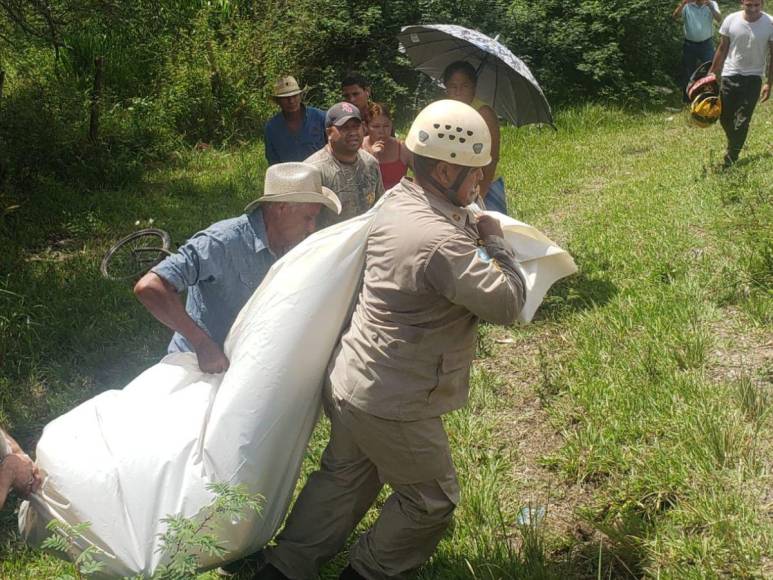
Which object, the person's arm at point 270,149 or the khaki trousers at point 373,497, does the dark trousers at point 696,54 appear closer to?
the person's arm at point 270,149

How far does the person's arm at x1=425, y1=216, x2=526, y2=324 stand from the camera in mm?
2703

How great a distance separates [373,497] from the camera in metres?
3.38

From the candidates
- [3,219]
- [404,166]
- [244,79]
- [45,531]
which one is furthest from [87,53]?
[45,531]

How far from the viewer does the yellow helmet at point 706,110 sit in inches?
345

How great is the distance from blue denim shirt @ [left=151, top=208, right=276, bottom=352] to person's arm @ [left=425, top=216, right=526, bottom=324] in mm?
1044

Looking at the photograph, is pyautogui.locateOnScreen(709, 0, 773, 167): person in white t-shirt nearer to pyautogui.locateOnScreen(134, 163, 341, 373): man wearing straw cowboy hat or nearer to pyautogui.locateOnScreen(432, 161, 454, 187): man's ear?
pyautogui.locateOnScreen(134, 163, 341, 373): man wearing straw cowboy hat

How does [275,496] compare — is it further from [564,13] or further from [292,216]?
[564,13]

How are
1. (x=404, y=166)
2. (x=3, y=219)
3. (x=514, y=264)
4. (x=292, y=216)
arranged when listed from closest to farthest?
(x=514, y=264), (x=292, y=216), (x=404, y=166), (x=3, y=219)

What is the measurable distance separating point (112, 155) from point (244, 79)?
284 centimetres

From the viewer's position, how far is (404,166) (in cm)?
597

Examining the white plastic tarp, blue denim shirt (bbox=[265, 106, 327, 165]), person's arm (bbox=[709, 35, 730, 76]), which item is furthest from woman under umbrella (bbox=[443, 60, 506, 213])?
person's arm (bbox=[709, 35, 730, 76])

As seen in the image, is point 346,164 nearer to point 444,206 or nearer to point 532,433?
point 532,433

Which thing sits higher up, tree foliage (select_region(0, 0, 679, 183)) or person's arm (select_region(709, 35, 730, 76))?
person's arm (select_region(709, 35, 730, 76))

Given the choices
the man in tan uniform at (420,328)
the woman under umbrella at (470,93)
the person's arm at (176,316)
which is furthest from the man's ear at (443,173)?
the woman under umbrella at (470,93)
